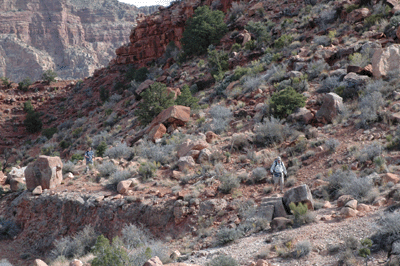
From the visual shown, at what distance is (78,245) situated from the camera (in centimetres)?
1107

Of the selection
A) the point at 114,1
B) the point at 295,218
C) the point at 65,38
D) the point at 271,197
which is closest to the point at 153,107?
the point at 271,197

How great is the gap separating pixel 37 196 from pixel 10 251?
2359mm

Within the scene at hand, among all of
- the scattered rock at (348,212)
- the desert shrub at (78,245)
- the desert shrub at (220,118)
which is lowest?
the desert shrub at (78,245)

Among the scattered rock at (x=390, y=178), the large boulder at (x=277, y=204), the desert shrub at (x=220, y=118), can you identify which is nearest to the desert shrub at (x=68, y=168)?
the desert shrub at (x=220, y=118)

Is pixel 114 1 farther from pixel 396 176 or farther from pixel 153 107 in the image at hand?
pixel 396 176

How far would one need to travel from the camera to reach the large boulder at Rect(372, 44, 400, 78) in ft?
46.9

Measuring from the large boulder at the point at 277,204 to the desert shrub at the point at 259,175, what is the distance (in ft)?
6.04

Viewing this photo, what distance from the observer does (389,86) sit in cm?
1337

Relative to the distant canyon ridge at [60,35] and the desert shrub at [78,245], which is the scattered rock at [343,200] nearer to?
the desert shrub at [78,245]

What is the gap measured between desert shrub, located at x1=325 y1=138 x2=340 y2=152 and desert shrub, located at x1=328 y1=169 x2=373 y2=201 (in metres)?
1.70

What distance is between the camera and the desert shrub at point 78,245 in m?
10.9

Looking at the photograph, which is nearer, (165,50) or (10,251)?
(10,251)

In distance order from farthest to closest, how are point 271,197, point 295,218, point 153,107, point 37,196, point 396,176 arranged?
1. point 153,107
2. point 37,196
3. point 271,197
4. point 396,176
5. point 295,218

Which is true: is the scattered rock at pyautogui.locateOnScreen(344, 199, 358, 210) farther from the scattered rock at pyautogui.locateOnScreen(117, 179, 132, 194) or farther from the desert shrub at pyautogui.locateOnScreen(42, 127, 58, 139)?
the desert shrub at pyautogui.locateOnScreen(42, 127, 58, 139)
